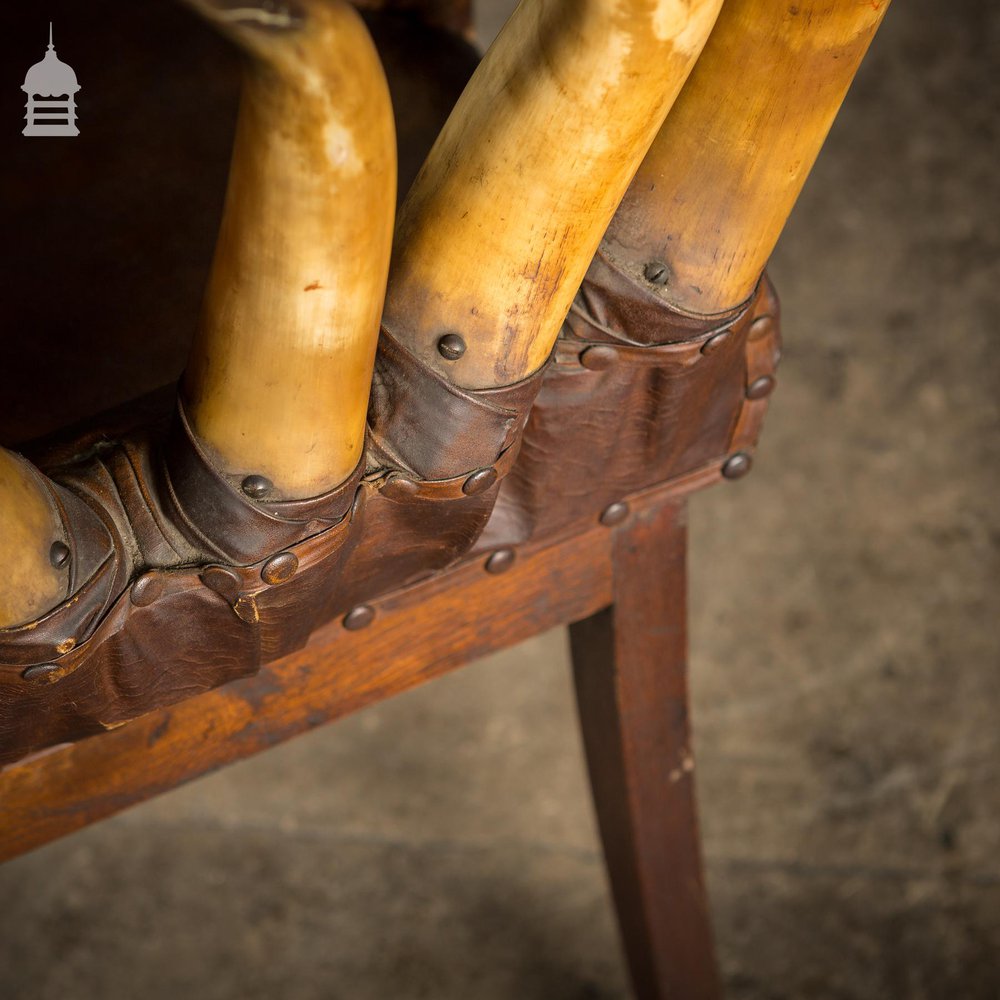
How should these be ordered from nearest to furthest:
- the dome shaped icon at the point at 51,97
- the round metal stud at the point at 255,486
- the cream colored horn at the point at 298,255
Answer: the cream colored horn at the point at 298,255 → the round metal stud at the point at 255,486 → the dome shaped icon at the point at 51,97

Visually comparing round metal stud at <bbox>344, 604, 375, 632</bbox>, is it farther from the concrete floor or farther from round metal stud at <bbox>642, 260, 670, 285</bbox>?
the concrete floor

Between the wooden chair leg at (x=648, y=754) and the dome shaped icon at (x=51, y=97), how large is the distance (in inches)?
14.0

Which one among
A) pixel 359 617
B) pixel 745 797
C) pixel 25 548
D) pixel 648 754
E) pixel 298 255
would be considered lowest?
pixel 745 797

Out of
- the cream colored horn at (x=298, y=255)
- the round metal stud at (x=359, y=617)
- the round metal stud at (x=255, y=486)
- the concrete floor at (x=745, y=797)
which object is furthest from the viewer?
the concrete floor at (x=745, y=797)

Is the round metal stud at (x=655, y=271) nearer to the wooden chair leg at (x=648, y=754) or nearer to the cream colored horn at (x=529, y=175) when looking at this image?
the cream colored horn at (x=529, y=175)

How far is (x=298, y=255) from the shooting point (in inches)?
16.4

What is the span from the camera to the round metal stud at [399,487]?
51 centimetres

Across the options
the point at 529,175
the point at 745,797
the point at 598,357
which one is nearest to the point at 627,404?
the point at 598,357

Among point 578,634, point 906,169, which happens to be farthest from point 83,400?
point 906,169

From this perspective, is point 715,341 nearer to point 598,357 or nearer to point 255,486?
point 598,357

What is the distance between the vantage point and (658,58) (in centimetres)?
42

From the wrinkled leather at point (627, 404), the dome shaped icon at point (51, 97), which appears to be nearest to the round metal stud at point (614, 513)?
the wrinkled leather at point (627, 404)

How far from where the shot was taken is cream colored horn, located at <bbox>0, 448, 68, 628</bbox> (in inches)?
17.0

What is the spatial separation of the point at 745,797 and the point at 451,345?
841 millimetres
